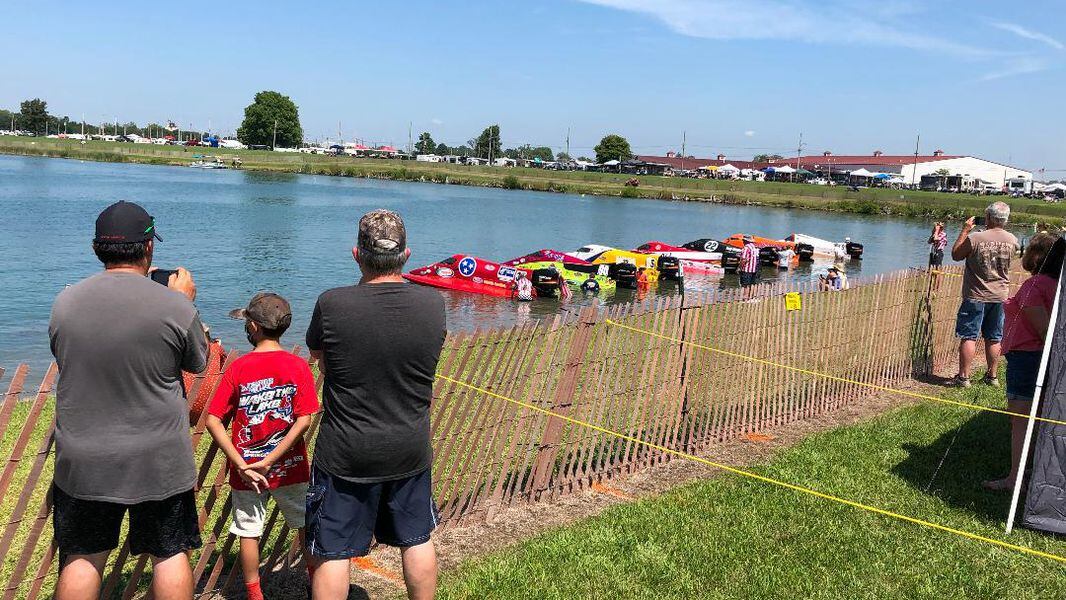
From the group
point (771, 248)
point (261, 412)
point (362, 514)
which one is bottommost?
point (771, 248)

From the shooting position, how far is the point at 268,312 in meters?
4.27

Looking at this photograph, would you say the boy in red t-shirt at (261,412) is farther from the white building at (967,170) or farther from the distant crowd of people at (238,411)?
the white building at (967,170)

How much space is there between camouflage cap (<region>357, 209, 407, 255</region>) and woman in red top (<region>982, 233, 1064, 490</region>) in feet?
19.6

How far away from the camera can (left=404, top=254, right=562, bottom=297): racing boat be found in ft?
91.1

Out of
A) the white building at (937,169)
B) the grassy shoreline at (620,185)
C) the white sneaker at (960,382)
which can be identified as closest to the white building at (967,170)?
the white building at (937,169)

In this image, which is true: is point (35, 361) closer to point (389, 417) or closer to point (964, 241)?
point (389, 417)

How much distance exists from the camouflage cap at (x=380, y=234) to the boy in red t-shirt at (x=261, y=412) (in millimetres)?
813

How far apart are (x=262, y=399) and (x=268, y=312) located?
1.50 ft

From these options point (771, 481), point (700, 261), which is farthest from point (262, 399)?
point (700, 261)

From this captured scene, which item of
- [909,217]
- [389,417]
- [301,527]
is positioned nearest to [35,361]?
[301,527]

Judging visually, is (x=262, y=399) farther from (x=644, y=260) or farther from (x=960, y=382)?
(x=644, y=260)

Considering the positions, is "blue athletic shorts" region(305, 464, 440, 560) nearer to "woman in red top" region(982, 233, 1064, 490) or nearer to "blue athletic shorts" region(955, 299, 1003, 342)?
"woman in red top" region(982, 233, 1064, 490)

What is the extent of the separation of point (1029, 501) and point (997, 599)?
56.0 inches

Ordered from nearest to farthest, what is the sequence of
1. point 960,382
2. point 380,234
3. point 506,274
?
point 380,234
point 960,382
point 506,274
